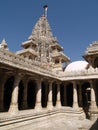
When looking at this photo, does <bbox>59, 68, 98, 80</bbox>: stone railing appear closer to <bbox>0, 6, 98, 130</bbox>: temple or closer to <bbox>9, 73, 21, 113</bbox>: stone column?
<bbox>0, 6, 98, 130</bbox>: temple

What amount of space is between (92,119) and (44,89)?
9.21 metres

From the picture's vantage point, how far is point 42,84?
85.6ft

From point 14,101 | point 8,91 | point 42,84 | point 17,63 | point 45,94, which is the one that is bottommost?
point 14,101

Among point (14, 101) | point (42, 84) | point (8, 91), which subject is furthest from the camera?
point (42, 84)

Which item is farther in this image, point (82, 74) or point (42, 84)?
point (42, 84)

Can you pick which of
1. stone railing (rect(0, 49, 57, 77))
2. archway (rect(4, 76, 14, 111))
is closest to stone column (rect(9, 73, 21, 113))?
stone railing (rect(0, 49, 57, 77))

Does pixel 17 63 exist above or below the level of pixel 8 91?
above

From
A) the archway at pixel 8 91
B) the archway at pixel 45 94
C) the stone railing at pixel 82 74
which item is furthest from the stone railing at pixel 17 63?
the archway at pixel 8 91

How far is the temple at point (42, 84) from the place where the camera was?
48.0 ft

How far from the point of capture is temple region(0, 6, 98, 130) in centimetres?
1462

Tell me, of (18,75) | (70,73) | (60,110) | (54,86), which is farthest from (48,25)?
(18,75)

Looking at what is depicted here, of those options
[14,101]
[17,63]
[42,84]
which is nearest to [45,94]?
[42,84]

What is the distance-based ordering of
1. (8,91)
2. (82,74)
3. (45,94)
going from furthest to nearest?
(45,94) < (8,91) < (82,74)

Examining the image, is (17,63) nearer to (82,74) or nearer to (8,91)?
(8,91)
